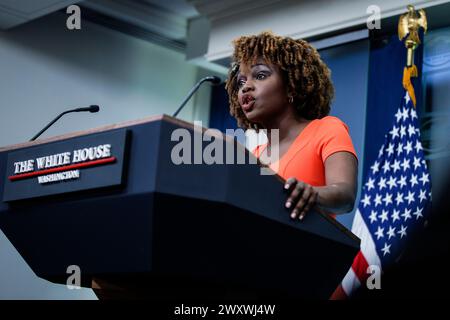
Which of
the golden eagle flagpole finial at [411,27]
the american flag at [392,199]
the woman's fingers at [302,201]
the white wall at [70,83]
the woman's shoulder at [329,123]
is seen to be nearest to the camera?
the woman's fingers at [302,201]

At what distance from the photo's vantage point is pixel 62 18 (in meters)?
6.06

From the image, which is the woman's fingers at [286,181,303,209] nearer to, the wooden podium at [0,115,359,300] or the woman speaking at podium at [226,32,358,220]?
the wooden podium at [0,115,359,300]

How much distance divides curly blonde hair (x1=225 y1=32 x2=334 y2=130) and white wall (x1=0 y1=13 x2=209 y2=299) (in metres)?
3.98

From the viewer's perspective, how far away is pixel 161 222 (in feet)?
4.10

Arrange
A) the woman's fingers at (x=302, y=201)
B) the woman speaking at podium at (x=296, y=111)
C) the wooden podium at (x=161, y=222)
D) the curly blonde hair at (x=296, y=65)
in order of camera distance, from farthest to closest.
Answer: the curly blonde hair at (x=296, y=65), the woman speaking at podium at (x=296, y=111), the woman's fingers at (x=302, y=201), the wooden podium at (x=161, y=222)

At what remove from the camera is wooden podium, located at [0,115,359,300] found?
1.27 meters

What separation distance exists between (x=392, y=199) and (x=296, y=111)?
9.22ft

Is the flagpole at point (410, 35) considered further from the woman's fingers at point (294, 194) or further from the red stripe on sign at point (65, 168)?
the red stripe on sign at point (65, 168)

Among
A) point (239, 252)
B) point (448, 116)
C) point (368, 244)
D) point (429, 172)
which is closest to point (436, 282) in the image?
point (368, 244)

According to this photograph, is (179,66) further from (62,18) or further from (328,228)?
(328,228)

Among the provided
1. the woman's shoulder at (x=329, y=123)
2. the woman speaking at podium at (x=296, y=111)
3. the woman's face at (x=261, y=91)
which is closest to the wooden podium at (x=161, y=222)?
the woman speaking at podium at (x=296, y=111)

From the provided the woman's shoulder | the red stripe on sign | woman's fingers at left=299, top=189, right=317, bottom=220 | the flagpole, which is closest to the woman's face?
the woman's shoulder

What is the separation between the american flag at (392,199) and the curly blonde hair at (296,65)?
2595mm

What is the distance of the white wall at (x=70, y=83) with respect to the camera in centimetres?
561
